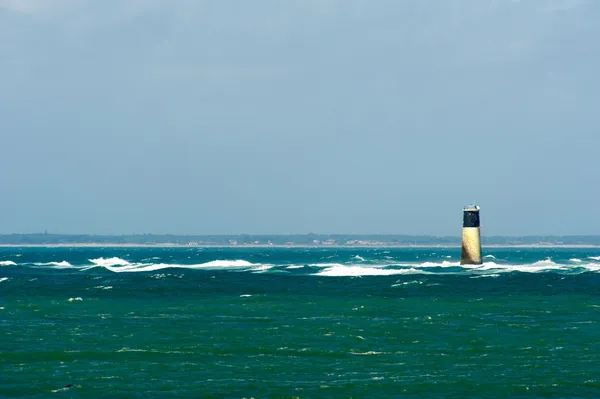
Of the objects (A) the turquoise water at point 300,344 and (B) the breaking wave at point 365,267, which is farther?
(B) the breaking wave at point 365,267

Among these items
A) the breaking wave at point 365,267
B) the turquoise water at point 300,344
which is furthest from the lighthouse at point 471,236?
the turquoise water at point 300,344

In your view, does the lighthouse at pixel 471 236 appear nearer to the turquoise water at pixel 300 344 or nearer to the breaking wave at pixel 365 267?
the breaking wave at pixel 365 267

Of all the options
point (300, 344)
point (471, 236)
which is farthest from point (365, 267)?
point (300, 344)

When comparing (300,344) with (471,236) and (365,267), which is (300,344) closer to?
(471,236)

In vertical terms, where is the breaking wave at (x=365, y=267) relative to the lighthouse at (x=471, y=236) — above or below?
below

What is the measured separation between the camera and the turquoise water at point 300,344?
30.2 m

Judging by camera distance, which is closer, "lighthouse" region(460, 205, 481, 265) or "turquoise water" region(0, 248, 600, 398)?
"turquoise water" region(0, 248, 600, 398)

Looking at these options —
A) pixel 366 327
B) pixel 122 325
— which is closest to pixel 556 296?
pixel 366 327

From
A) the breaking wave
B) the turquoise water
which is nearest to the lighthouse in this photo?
the breaking wave

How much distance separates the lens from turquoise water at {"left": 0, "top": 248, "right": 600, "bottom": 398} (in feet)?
99.1

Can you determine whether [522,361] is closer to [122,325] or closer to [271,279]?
[122,325]

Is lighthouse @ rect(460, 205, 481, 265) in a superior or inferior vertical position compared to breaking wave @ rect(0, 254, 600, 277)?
superior

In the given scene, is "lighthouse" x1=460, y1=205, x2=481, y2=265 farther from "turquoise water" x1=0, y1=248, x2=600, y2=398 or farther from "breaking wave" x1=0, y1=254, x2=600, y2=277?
"turquoise water" x1=0, y1=248, x2=600, y2=398

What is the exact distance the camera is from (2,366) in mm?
34031
